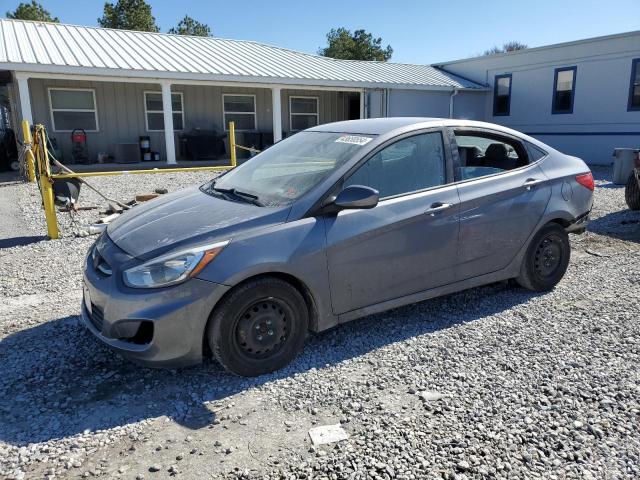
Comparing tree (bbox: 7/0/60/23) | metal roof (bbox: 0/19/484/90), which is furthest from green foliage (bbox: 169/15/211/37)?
metal roof (bbox: 0/19/484/90)

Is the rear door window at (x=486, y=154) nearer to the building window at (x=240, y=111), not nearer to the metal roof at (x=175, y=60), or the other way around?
the metal roof at (x=175, y=60)

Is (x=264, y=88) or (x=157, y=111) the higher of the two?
(x=264, y=88)

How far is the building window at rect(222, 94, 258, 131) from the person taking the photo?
1964 centimetres

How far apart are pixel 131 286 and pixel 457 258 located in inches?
98.1

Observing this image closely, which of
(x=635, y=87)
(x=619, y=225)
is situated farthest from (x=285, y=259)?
(x=635, y=87)

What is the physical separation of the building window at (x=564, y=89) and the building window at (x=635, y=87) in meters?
2.09

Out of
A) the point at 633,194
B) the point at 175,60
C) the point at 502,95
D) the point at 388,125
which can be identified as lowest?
the point at 633,194

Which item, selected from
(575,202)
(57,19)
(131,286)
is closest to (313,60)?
(575,202)

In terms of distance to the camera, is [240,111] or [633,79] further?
[240,111]

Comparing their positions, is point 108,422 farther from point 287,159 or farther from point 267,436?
point 287,159

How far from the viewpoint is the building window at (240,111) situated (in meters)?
19.6

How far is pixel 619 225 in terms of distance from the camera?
812cm

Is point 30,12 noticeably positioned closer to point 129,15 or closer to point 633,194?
point 129,15

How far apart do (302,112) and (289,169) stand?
59.7ft
